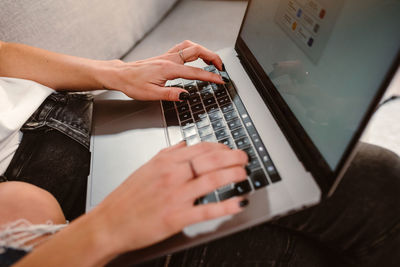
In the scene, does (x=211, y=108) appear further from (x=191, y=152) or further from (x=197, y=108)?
(x=191, y=152)

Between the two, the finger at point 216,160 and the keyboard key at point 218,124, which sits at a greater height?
the finger at point 216,160

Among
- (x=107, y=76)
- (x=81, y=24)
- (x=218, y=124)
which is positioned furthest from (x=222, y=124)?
(x=81, y=24)

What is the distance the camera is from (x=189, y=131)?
529 mm

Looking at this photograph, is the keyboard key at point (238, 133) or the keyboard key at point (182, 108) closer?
the keyboard key at point (238, 133)

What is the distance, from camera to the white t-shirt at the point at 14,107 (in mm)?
489

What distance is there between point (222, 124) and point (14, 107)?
0.45 m

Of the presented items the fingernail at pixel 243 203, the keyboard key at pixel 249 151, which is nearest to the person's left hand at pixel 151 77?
the keyboard key at pixel 249 151

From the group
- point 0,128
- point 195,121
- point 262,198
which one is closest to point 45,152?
point 0,128

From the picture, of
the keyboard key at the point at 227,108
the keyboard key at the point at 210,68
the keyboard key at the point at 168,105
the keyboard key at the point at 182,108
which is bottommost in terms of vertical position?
the keyboard key at the point at 168,105

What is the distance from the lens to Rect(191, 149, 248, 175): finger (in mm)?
378

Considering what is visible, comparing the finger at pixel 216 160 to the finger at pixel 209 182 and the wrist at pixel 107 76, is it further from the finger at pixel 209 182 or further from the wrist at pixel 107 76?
the wrist at pixel 107 76

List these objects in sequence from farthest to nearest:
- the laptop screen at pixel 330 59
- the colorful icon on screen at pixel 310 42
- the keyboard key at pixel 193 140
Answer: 1. the keyboard key at pixel 193 140
2. the colorful icon on screen at pixel 310 42
3. the laptop screen at pixel 330 59

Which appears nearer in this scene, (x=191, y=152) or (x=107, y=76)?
(x=191, y=152)

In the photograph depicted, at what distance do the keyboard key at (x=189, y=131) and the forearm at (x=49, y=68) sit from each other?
27cm
